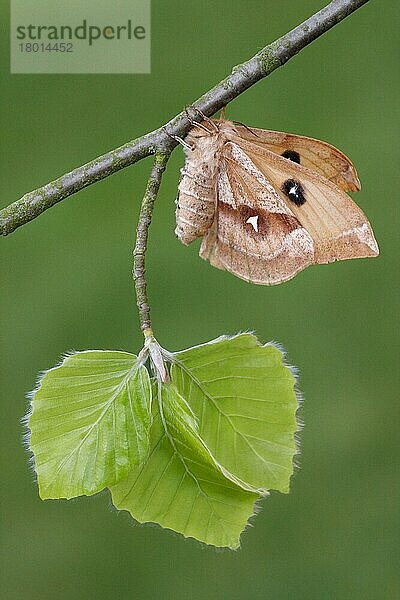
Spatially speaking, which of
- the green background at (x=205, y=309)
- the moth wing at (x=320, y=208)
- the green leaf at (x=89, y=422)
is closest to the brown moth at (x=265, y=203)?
the moth wing at (x=320, y=208)

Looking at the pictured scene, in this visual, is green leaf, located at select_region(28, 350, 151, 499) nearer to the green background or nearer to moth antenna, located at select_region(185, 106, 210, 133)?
moth antenna, located at select_region(185, 106, 210, 133)

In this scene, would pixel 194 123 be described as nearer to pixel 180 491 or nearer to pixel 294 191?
pixel 294 191

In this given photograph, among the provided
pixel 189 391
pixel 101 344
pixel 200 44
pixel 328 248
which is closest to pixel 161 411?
pixel 189 391

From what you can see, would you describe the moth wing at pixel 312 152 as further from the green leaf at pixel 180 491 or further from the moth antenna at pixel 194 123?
the green leaf at pixel 180 491

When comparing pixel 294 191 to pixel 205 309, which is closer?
pixel 294 191

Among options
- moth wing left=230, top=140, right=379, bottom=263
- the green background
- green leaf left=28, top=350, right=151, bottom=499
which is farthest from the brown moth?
the green background

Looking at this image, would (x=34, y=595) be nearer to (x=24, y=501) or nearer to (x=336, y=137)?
(x=24, y=501)

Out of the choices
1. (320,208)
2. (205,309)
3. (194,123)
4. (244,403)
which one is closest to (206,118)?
(194,123)
